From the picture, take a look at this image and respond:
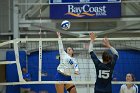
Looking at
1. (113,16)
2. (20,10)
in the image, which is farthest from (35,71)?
(113,16)

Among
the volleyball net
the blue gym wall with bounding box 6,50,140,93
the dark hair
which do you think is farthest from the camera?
the blue gym wall with bounding box 6,50,140,93

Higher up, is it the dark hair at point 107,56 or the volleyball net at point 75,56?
the dark hair at point 107,56

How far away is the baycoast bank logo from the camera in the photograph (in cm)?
1125

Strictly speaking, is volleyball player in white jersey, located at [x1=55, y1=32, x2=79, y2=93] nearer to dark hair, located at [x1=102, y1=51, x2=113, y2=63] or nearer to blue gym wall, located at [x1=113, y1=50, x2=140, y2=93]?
dark hair, located at [x1=102, y1=51, x2=113, y2=63]

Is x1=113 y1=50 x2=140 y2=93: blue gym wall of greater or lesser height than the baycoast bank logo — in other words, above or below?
below

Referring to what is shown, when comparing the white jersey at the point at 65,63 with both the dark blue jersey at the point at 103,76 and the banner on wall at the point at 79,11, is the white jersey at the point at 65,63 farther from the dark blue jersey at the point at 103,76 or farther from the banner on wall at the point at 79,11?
the banner on wall at the point at 79,11

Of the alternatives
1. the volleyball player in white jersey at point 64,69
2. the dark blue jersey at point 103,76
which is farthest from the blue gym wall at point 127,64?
the dark blue jersey at point 103,76

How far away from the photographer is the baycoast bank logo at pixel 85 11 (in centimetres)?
1125

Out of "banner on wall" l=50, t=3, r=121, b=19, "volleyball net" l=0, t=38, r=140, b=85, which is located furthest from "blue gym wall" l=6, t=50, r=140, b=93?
"banner on wall" l=50, t=3, r=121, b=19

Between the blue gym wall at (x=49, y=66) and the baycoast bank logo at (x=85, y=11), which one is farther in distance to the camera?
the baycoast bank logo at (x=85, y=11)

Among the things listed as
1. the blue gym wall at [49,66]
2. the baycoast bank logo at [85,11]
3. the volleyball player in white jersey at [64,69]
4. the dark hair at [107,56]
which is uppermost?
the baycoast bank logo at [85,11]

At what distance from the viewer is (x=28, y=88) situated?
10906mm

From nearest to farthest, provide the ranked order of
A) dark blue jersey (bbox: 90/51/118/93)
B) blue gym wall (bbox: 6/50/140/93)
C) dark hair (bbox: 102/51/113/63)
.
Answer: dark hair (bbox: 102/51/113/63) → dark blue jersey (bbox: 90/51/118/93) → blue gym wall (bbox: 6/50/140/93)

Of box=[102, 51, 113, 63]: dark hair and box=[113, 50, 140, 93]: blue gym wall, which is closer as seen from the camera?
box=[102, 51, 113, 63]: dark hair
